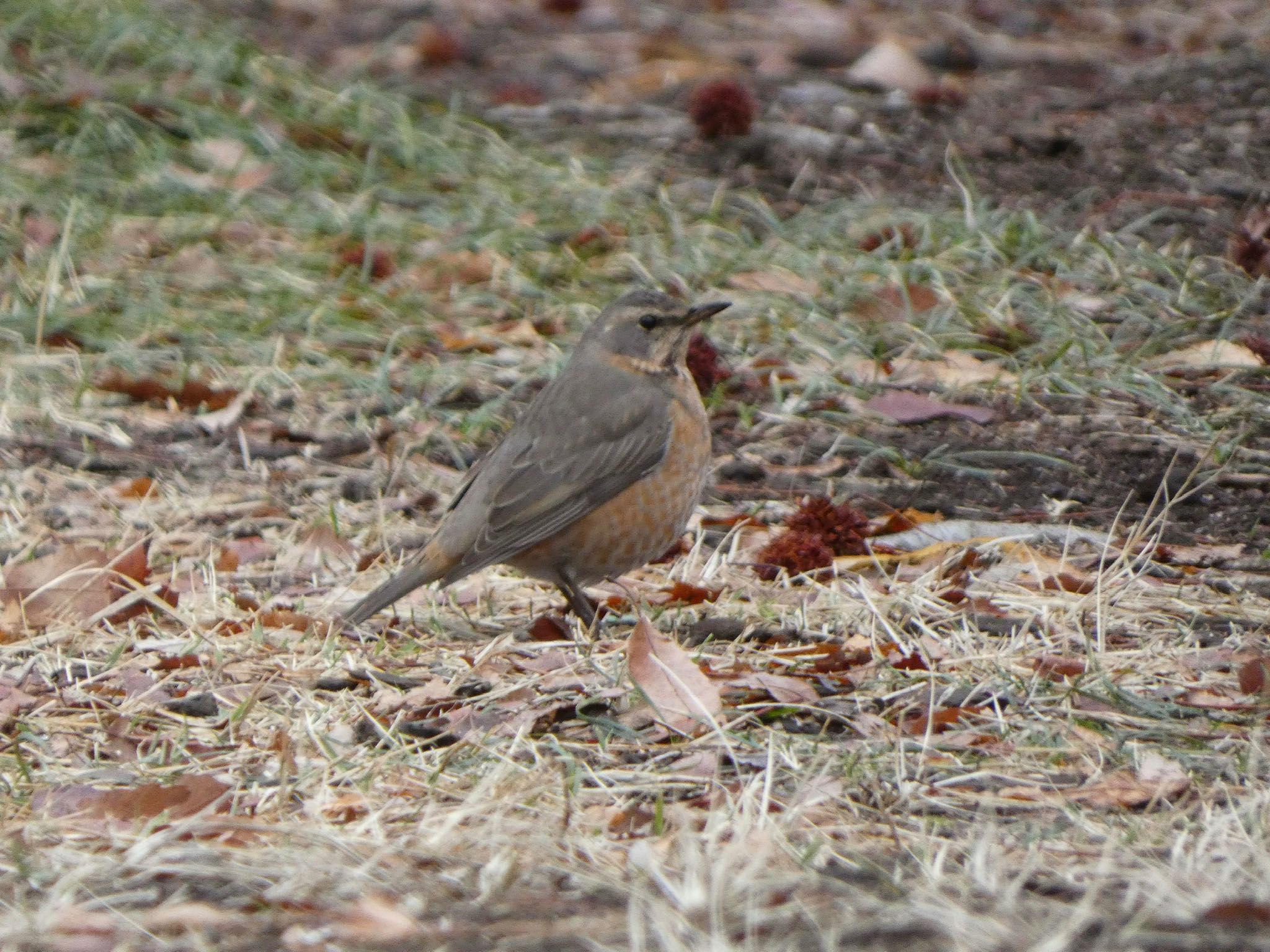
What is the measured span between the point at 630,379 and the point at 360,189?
126 inches

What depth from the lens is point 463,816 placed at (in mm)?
3285

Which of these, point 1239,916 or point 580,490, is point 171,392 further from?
point 1239,916

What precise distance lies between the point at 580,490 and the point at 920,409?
1475mm

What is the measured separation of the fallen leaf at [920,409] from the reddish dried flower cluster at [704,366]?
53 cm

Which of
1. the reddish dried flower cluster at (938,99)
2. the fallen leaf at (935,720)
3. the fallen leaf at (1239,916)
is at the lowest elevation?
the fallen leaf at (935,720)

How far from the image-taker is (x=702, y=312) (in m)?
5.43

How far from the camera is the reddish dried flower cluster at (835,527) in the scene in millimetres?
4992

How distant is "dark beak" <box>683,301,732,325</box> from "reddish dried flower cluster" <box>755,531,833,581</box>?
740 millimetres

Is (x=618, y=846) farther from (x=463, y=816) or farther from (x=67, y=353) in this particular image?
(x=67, y=353)

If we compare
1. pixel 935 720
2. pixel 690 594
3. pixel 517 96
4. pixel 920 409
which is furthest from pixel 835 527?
pixel 517 96

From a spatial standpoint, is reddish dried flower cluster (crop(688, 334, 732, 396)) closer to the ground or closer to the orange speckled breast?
the ground

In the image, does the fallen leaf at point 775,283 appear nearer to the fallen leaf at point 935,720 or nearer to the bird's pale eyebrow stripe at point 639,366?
the bird's pale eyebrow stripe at point 639,366

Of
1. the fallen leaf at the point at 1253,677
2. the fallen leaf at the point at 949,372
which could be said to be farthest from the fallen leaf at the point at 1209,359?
the fallen leaf at the point at 1253,677

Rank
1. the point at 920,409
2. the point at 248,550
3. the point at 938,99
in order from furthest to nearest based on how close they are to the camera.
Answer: the point at 938,99 < the point at 920,409 < the point at 248,550
